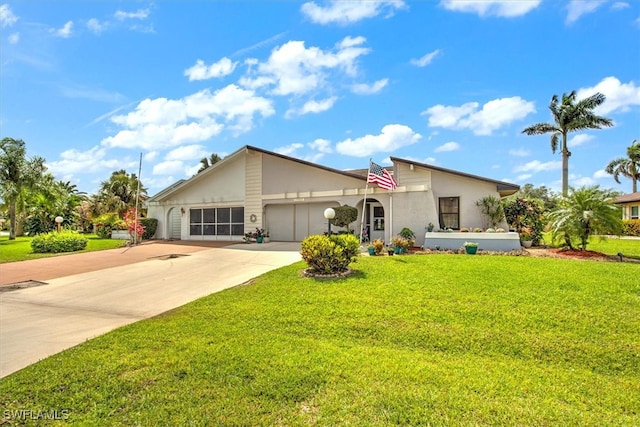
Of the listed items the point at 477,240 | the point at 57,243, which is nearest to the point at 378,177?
the point at 477,240

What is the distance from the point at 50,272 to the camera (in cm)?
1185

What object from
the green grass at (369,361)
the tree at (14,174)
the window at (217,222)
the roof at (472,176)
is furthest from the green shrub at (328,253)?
the tree at (14,174)

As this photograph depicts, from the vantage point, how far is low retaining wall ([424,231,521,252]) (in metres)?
13.1

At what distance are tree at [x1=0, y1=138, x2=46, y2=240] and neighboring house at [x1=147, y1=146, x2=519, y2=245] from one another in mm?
12826

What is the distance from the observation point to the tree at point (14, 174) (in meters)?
27.8

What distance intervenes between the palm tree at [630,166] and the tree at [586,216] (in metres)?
37.2

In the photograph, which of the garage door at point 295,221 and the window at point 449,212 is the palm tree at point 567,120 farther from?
the garage door at point 295,221

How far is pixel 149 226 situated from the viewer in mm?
24234

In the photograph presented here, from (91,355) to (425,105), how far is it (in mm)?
14512

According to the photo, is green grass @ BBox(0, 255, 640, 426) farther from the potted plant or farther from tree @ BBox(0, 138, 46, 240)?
tree @ BBox(0, 138, 46, 240)

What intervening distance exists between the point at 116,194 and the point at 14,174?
8.61 metres

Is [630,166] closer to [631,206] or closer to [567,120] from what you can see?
[631,206]

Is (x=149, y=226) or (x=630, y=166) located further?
(x=630, y=166)

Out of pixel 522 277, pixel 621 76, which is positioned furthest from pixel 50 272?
pixel 621 76
